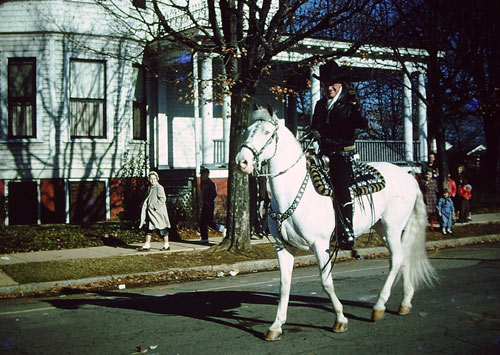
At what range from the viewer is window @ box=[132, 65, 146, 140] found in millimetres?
22344

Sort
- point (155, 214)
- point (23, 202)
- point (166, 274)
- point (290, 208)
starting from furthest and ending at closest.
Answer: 1. point (23, 202)
2. point (155, 214)
3. point (166, 274)
4. point (290, 208)

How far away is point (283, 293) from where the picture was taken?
6375mm

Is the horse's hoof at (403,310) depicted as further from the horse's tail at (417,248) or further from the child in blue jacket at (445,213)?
the child in blue jacket at (445,213)

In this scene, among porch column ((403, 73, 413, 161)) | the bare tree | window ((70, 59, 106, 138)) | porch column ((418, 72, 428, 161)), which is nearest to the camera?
the bare tree

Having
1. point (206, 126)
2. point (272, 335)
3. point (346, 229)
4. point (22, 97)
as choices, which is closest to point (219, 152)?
point (206, 126)

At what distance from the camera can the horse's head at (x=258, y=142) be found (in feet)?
18.7

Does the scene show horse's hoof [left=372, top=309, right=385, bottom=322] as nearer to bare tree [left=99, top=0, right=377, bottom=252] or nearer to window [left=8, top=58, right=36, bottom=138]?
bare tree [left=99, top=0, right=377, bottom=252]

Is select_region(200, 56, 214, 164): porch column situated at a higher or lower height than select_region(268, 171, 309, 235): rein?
higher

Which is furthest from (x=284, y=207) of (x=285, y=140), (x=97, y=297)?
(x=97, y=297)

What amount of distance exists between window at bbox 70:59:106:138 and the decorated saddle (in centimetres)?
1543

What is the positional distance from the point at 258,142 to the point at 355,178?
1.72 m

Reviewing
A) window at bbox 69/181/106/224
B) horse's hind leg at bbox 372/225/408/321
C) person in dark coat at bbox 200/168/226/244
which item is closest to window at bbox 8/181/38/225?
window at bbox 69/181/106/224

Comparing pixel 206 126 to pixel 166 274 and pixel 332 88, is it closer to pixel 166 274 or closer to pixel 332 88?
pixel 166 274

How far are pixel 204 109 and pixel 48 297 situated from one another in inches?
503
